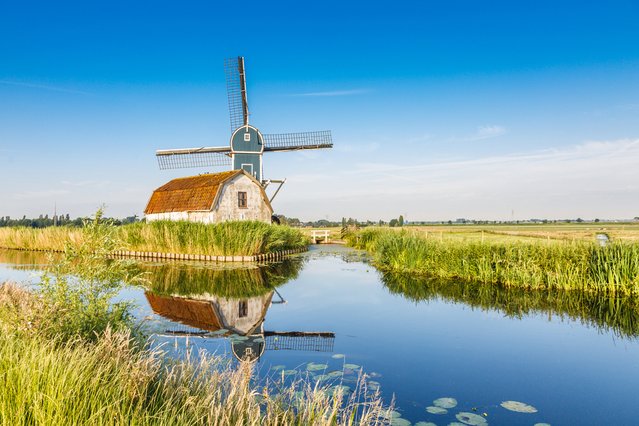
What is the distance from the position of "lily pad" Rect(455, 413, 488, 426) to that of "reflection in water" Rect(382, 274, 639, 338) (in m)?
5.98

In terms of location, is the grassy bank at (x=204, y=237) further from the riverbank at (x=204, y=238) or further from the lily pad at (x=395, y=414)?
the lily pad at (x=395, y=414)

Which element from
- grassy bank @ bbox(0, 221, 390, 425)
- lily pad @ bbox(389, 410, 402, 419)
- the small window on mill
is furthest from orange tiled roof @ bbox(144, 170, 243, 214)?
lily pad @ bbox(389, 410, 402, 419)

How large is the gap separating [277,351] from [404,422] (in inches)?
124

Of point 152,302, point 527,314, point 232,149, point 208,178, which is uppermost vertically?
point 232,149

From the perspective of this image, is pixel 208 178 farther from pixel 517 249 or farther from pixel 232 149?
pixel 517 249

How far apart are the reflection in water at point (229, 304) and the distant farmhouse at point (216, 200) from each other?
7.87 meters

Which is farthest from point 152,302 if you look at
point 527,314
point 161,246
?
point 161,246

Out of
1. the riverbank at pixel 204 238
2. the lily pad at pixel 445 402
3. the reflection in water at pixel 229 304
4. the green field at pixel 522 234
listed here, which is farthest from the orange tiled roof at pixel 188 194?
the lily pad at pixel 445 402

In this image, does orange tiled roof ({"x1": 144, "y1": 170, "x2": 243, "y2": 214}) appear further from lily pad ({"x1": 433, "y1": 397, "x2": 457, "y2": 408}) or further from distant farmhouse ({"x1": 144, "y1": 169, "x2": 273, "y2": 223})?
lily pad ({"x1": 433, "y1": 397, "x2": 457, "y2": 408})

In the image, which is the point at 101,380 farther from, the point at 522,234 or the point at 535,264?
the point at 522,234

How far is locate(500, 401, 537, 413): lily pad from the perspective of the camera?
5.17 m

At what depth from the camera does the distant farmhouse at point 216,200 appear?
26.3 m

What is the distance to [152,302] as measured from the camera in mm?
11258

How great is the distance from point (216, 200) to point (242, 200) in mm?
2187
